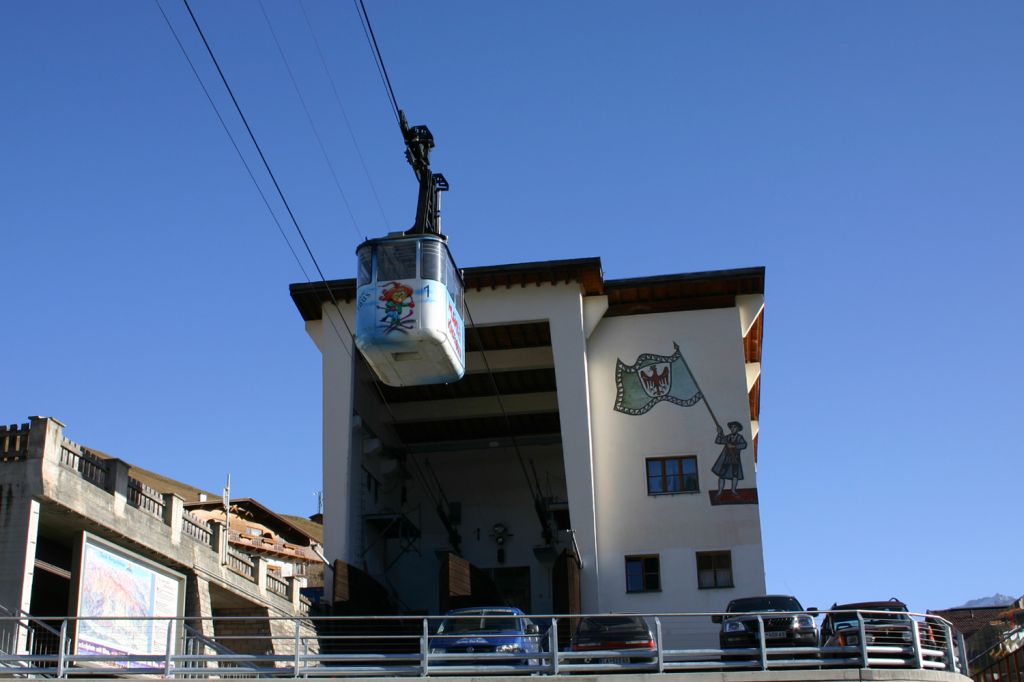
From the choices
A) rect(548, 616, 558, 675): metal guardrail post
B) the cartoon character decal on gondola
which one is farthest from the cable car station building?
rect(548, 616, 558, 675): metal guardrail post

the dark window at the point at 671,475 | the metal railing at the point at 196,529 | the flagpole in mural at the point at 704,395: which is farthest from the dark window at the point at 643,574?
the metal railing at the point at 196,529

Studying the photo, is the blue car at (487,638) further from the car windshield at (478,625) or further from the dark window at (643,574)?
the dark window at (643,574)

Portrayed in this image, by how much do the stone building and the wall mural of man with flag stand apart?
12.4 m

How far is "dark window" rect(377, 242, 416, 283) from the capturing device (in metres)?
27.0

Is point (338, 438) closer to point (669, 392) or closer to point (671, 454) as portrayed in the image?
point (671, 454)

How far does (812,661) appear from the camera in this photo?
67.8 ft

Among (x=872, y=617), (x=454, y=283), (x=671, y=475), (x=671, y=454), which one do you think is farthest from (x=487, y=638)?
(x=671, y=454)

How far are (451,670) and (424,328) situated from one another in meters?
8.32

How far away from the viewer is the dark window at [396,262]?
88.5 ft

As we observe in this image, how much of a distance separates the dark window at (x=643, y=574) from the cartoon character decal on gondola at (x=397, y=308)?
579 inches

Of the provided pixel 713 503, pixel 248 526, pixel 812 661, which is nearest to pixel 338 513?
pixel 713 503

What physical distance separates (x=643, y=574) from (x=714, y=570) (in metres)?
2.16

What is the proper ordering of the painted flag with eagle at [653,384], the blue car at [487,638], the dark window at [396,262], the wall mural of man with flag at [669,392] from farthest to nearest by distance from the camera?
the painted flag with eagle at [653,384], the wall mural of man with flag at [669,392], the dark window at [396,262], the blue car at [487,638]

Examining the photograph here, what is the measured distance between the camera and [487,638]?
71.7 ft
